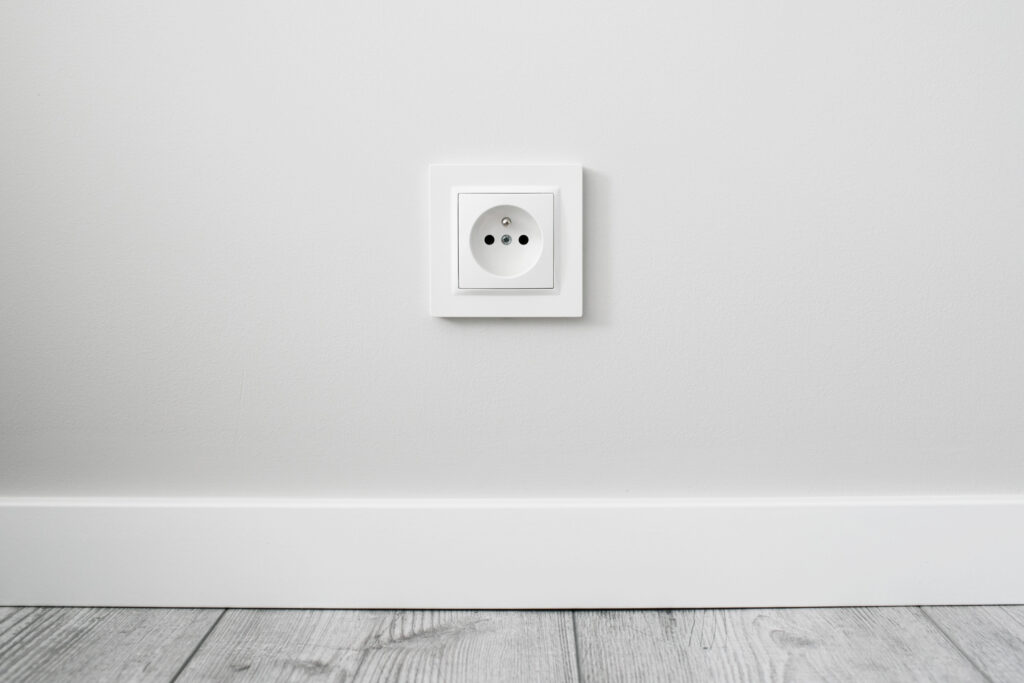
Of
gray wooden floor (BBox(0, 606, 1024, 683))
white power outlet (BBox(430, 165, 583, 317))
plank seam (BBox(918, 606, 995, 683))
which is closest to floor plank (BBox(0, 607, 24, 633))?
gray wooden floor (BBox(0, 606, 1024, 683))

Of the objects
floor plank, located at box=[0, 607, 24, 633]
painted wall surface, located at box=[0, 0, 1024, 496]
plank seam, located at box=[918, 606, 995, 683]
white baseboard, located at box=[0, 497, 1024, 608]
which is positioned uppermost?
painted wall surface, located at box=[0, 0, 1024, 496]

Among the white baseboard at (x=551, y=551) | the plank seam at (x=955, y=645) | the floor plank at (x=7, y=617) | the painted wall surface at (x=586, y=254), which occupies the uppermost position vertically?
the painted wall surface at (x=586, y=254)

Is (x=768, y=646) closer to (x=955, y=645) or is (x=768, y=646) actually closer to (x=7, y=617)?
(x=955, y=645)

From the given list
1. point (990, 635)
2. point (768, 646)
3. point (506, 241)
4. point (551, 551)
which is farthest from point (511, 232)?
point (990, 635)

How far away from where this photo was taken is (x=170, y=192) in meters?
0.73

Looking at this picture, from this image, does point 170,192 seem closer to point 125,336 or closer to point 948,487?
point 125,336

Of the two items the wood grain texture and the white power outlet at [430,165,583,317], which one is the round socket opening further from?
the wood grain texture

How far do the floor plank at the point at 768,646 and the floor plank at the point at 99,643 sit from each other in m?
0.34

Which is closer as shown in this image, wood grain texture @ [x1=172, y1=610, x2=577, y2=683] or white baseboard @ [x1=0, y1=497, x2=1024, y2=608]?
wood grain texture @ [x1=172, y1=610, x2=577, y2=683]

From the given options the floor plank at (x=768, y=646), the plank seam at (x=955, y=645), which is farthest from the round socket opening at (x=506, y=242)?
the plank seam at (x=955, y=645)

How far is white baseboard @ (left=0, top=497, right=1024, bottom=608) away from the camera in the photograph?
28.6 inches

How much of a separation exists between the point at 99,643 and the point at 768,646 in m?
0.56

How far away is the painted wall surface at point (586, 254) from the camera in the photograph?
717 mm

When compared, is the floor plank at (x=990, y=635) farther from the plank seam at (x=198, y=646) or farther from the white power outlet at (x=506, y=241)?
the plank seam at (x=198, y=646)
